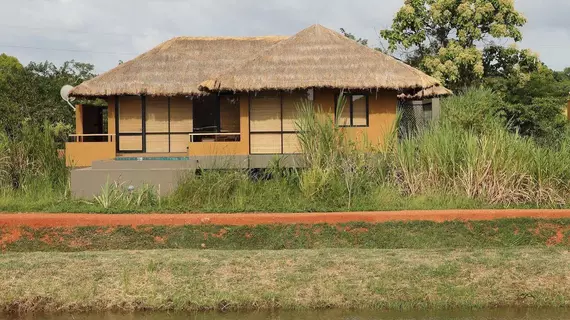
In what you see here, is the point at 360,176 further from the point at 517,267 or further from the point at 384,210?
the point at 517,267

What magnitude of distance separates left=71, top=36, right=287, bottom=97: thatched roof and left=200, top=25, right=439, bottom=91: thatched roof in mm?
1987

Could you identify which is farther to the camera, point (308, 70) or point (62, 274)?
point (308, 70)

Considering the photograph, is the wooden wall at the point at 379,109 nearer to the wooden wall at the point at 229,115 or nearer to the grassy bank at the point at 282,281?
the wooden wall at the point at 229,115

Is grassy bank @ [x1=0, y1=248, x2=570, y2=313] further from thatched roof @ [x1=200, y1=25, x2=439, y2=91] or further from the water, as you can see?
thatched roof @ [x1=200, y1=25, x2=439, y2=91]

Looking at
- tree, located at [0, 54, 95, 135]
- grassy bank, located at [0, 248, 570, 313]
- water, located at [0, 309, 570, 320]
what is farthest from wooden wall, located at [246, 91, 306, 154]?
tree, located at [0, 54, 95, 135]

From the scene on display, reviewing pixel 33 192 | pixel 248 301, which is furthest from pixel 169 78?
pixel 248 301

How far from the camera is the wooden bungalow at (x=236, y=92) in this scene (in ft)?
43.7

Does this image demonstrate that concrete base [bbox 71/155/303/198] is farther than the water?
Yes

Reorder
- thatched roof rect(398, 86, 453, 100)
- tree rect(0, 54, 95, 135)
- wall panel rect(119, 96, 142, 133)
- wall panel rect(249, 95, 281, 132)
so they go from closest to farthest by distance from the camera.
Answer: wall panel rect(249, 95, 281, 132)
wall panel rect(119, 96, 142, 133)
thatched roof rect(398, 86, 453, 100)
tree rect(0, 54, 95, 135)

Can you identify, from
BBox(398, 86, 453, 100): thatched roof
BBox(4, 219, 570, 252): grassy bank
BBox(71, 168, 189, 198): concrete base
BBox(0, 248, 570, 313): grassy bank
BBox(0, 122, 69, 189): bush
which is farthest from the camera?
BBox(398, 86, 453, 100): thatched roof

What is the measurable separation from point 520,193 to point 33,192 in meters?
8.97

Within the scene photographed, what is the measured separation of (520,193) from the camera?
10.8 metres

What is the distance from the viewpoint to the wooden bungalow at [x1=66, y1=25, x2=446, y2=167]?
13.3 meters

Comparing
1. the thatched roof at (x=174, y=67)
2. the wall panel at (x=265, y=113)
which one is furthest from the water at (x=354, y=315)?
the thatched roof at (x=174, y=67)
